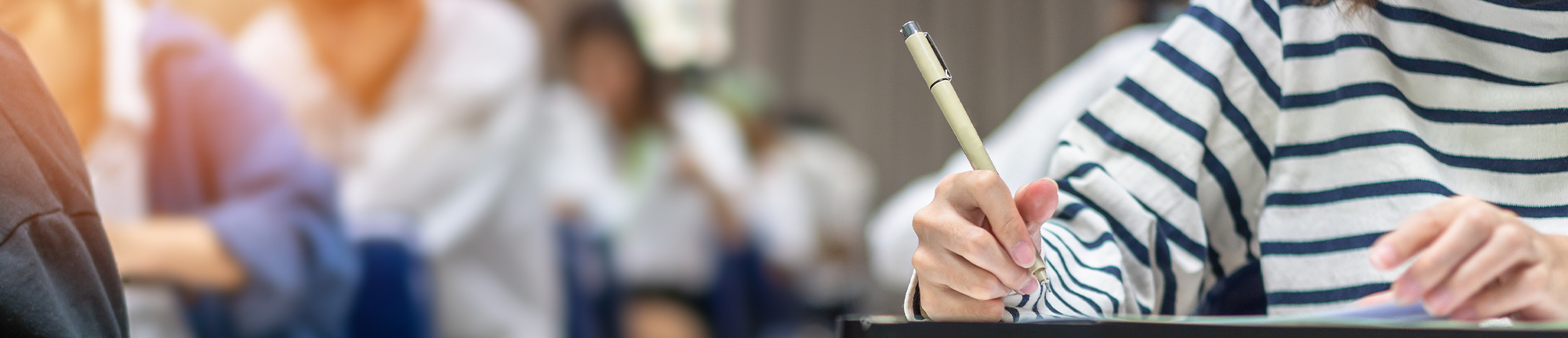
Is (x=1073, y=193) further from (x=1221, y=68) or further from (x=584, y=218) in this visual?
(x=584, y=218)

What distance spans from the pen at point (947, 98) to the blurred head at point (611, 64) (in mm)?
1211

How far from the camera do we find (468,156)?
3.50 feet

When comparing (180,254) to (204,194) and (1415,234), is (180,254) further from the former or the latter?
(1415,234)

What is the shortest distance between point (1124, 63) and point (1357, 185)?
1.50 ft

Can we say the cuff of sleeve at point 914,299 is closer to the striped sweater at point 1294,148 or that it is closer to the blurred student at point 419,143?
the striped sweater at point 1294,148

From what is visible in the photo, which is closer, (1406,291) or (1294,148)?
(1406,291)

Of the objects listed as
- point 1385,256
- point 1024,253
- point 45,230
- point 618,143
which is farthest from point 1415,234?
point 618,143

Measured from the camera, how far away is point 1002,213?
0.32m

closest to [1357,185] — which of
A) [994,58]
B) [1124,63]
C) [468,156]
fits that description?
[1124,63]

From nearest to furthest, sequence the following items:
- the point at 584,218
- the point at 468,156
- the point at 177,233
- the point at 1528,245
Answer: the point at 1528,245, the point at 177,233, the point at 468,156, the point at 584,218

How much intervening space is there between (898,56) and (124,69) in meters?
1.26

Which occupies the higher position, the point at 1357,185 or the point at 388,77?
the point at 388,77

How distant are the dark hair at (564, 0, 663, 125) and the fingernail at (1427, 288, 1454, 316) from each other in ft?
4.42

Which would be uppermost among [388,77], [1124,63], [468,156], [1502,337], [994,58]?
[388,77]
